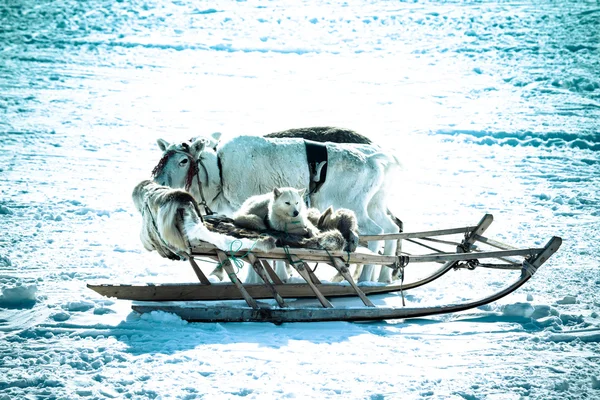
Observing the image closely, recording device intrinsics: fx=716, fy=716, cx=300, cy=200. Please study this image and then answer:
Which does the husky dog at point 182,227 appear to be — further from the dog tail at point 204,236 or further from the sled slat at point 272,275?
the sled slat at point 272,275

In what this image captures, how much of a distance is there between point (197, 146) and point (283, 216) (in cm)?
173

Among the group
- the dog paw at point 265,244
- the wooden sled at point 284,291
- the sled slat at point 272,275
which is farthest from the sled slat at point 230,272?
the sled slat at point 272,275

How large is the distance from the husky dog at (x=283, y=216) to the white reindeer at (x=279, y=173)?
4.08 feet

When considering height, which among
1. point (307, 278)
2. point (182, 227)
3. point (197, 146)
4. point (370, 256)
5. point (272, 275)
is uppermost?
point (197, 146)

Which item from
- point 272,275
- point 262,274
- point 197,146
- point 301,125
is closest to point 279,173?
point 197,146

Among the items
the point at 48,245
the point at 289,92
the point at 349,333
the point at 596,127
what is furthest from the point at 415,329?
the point at 289,92

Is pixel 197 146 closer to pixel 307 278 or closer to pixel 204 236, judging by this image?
pixel 204 236

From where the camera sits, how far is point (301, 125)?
14.2 meters

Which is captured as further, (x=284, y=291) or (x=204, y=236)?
(x=284, y=291)

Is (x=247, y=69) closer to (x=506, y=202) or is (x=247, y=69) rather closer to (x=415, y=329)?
(x=506, y=202)

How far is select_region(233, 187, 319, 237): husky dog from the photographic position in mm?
6094

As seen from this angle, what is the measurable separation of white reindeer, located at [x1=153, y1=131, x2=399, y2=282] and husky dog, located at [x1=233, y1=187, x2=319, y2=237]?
48.9 inches

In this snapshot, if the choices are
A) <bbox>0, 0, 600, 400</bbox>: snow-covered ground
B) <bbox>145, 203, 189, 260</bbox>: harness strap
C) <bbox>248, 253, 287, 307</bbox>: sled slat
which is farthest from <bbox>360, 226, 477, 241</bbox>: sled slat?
<bbox>145, 203, 189, 260</bbox>: harness strap

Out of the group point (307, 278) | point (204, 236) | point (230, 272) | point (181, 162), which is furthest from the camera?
point (181, 162)
